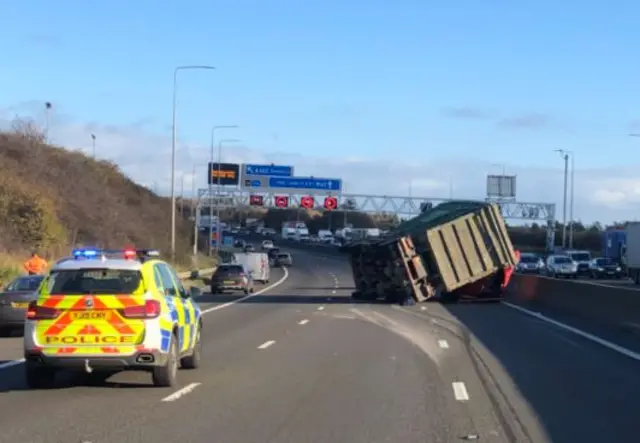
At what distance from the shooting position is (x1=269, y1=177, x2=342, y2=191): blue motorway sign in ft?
289

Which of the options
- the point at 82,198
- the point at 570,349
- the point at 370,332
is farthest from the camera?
the point at 82,198

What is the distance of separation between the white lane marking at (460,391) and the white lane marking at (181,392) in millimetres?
3594

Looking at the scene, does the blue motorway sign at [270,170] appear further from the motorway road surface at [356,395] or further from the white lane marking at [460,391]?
the white lane marking at [460,391]

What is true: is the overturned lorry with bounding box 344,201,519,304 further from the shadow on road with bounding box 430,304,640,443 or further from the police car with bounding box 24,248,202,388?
the police car with bounding box 24,248,202,388

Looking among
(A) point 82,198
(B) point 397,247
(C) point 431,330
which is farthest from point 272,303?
(A) point 82,198

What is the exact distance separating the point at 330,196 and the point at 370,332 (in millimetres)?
65112

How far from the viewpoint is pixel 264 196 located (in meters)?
90.8

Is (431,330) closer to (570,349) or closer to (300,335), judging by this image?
(300,335)

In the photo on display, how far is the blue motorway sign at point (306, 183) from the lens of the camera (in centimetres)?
8794

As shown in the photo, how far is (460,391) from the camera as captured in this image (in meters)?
13.9

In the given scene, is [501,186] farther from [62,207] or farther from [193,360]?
[193,360]

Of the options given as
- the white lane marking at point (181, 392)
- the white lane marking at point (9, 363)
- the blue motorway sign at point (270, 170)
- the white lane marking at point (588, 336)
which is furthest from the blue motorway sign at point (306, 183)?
the white lane marking at point (181, 392)

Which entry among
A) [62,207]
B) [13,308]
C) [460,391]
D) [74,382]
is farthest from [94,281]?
[62,207]

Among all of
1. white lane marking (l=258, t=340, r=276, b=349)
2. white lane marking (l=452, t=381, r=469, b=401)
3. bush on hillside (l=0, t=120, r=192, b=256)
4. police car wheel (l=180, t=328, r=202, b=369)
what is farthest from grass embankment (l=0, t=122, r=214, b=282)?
white lane marking (l=452, t=381, r=469, b=401)
